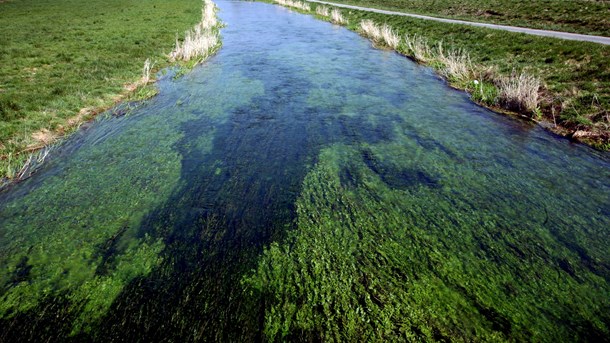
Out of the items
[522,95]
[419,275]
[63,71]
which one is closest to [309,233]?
[419,275]

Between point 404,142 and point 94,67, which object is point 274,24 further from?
point 404,142

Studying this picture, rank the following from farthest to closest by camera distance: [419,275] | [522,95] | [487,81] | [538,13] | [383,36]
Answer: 1. [538,13]
2. [383,36]
3. [487,81]
4. [522,95]
5. [419,275]

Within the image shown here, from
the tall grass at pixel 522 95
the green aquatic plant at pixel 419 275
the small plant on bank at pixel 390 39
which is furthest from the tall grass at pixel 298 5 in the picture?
the green aquatic plant at pixel 419 275

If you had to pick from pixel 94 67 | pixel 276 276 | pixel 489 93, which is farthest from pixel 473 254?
pixel 94 67

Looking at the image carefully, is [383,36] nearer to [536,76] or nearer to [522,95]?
[536,76]

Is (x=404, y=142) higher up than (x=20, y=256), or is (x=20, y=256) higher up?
(x=404, y=142)

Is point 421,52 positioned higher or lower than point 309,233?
higher

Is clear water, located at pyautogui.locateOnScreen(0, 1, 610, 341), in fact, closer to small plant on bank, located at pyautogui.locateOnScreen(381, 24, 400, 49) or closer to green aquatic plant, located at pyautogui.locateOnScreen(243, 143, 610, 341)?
green aquatic plant, located at pyautogui.locateOnScreen(243, 143, 610, 341)
